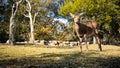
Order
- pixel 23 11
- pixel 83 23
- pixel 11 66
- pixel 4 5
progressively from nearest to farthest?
pixel 11 66 → pixel 83 23 → pixel 4 5 → pixel 23 11

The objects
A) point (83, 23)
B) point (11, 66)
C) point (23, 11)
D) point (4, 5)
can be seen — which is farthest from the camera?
point (23, 11)

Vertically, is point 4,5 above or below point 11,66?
above

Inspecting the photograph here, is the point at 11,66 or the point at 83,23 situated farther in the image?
the point at 83,23

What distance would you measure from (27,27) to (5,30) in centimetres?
868

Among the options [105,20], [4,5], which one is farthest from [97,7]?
[4,5]

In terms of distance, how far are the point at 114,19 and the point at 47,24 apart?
27.0 meters

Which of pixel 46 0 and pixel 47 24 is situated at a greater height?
pixel 46 0

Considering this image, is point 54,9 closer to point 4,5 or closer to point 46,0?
point 46,0

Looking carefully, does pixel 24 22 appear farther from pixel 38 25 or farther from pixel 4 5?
pixel 4 5

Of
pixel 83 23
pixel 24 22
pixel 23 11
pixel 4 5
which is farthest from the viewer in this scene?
pixel 24 22

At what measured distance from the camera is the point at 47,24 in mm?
72125

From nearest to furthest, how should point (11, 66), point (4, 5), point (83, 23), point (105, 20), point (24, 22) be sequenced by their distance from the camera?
1. point (11, 66)
2. point (83, 23)
3. point (105, 20)
4. point (4, 5)
5. point (24, 22)

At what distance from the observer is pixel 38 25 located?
65.6 metres

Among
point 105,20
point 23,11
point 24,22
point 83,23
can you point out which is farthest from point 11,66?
point 24,22
